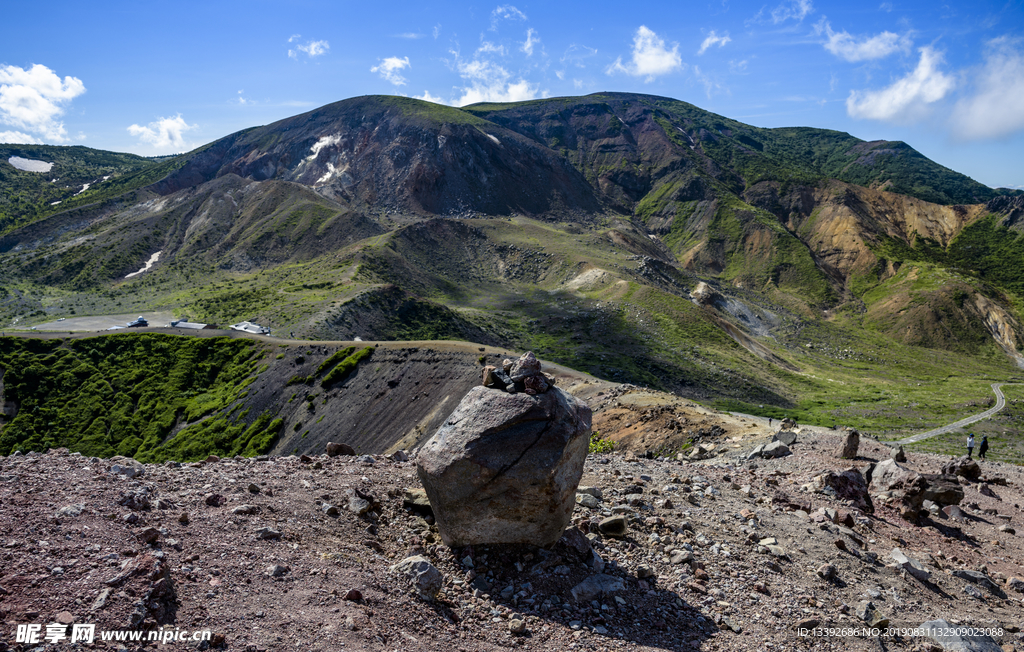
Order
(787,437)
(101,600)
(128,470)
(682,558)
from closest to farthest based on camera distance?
1. (101,600)
2. (128,470)
3. (682,558)
4. (787,437)

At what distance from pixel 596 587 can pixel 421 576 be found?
384cm

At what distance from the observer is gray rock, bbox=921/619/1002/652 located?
39.1ft

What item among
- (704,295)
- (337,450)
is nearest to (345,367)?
(337,450)

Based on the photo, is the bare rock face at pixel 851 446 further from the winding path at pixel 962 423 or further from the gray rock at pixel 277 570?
the winding path at pixel 962 423

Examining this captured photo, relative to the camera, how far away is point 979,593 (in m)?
14.8

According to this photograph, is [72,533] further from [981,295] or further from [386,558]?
[981,295]

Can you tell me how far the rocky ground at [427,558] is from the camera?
897 cm

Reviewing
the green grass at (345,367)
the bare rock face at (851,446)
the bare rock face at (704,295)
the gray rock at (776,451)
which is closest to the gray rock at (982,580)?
the bare rock face at (851,446)

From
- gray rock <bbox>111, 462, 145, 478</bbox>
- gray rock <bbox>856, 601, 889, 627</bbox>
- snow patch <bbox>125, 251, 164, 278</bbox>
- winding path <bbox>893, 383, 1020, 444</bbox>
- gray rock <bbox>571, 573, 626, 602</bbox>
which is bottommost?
winding path <bbox>893, 383, 1020, 444</bbox>

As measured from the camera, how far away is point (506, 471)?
12.4 meters

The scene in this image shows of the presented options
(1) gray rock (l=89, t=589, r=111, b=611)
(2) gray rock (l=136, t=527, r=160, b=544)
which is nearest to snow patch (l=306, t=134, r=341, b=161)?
(2) gray rock (l=136, t=527, r=160, b=544)

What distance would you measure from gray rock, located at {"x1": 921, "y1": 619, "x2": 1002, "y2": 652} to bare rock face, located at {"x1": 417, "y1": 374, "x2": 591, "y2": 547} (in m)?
8.26

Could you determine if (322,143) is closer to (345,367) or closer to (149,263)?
(149,263)

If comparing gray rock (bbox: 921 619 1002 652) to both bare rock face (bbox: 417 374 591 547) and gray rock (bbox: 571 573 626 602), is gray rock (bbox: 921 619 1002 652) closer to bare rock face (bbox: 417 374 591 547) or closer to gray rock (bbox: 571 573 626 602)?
gray rock (bbox: 571 573 626 602)
